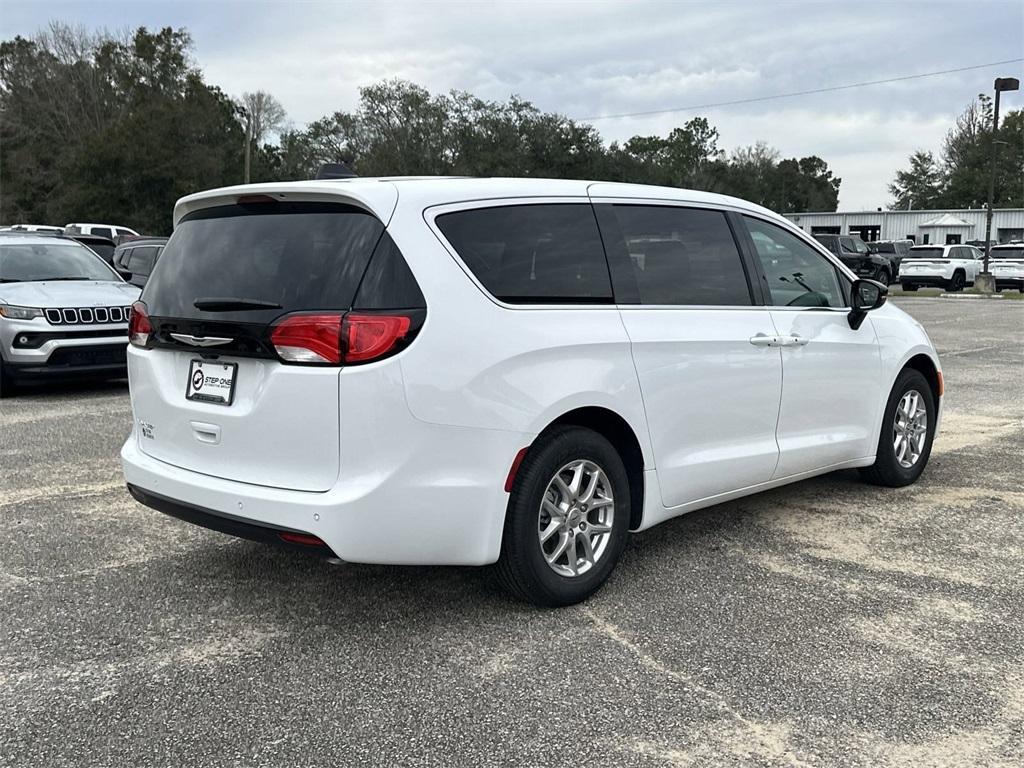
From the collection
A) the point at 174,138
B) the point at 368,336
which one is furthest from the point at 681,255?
the point at 174,138

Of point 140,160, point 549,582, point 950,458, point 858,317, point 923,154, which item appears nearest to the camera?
point 549,582

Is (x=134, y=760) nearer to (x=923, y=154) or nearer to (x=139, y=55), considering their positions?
(x=139, y=55)

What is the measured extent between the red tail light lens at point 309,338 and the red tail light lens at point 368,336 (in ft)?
0.12

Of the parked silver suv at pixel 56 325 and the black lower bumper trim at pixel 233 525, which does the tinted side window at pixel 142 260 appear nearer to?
the parked silver suv at pixel 56 325

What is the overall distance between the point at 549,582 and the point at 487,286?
119 centimetres

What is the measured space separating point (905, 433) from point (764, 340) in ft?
5.76

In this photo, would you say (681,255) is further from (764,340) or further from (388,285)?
(388,285)

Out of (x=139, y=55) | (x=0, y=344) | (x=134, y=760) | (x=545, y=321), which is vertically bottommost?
(x=134, y=760)

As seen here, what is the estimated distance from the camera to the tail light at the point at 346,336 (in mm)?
3244

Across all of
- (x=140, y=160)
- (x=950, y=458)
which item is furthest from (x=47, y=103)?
(x=950, y=458)

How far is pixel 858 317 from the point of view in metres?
5.17

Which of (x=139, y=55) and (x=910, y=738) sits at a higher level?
(x=139, y=55)

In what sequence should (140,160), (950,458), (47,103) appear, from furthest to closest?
(47,103), (140,160), (950,458)

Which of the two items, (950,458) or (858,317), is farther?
(950,458)
